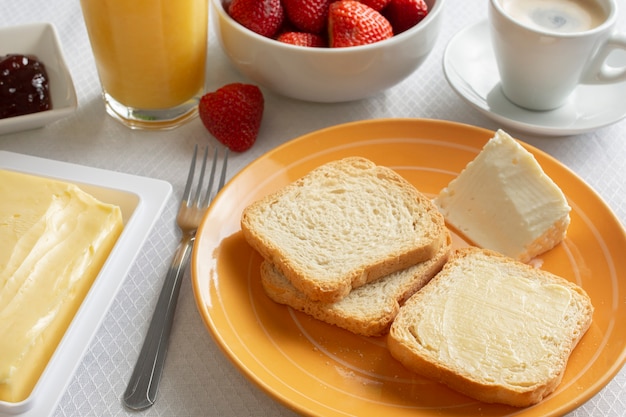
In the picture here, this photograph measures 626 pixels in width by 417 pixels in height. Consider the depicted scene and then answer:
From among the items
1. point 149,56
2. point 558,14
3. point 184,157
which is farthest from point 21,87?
point 558,14

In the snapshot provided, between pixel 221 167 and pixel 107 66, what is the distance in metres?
0.41

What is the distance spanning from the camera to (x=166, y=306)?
1.59 meters

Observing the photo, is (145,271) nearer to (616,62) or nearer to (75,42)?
(75,42)

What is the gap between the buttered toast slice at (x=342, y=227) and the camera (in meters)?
1.56

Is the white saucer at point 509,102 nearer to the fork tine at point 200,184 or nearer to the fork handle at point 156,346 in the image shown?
the fork tine at point 200,184

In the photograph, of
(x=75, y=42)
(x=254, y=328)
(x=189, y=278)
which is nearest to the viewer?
(x=254, y=328)

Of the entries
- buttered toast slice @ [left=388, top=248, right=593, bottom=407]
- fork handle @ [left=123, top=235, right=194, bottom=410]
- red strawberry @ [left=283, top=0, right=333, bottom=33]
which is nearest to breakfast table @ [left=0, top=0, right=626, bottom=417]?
fork handle @ [left=123, top=235, right=194, bottom=410]

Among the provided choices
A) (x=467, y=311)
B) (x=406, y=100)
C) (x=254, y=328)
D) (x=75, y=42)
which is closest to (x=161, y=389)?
(x=254, y=328)

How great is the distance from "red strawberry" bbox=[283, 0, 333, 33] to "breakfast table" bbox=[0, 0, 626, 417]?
239 millimetres

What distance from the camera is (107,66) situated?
1.98m

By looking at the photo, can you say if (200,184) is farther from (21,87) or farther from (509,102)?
(509,102)

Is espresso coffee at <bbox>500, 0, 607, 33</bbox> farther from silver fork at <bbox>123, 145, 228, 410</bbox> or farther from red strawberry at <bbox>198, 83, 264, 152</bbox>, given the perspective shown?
silver fork at <bbox>123, 145, 228, 410</bbox>

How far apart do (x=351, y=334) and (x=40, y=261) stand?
64 centimetres

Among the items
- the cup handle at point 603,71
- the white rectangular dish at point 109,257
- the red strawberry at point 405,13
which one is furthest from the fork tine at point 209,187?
the cup handle at point 603,71
